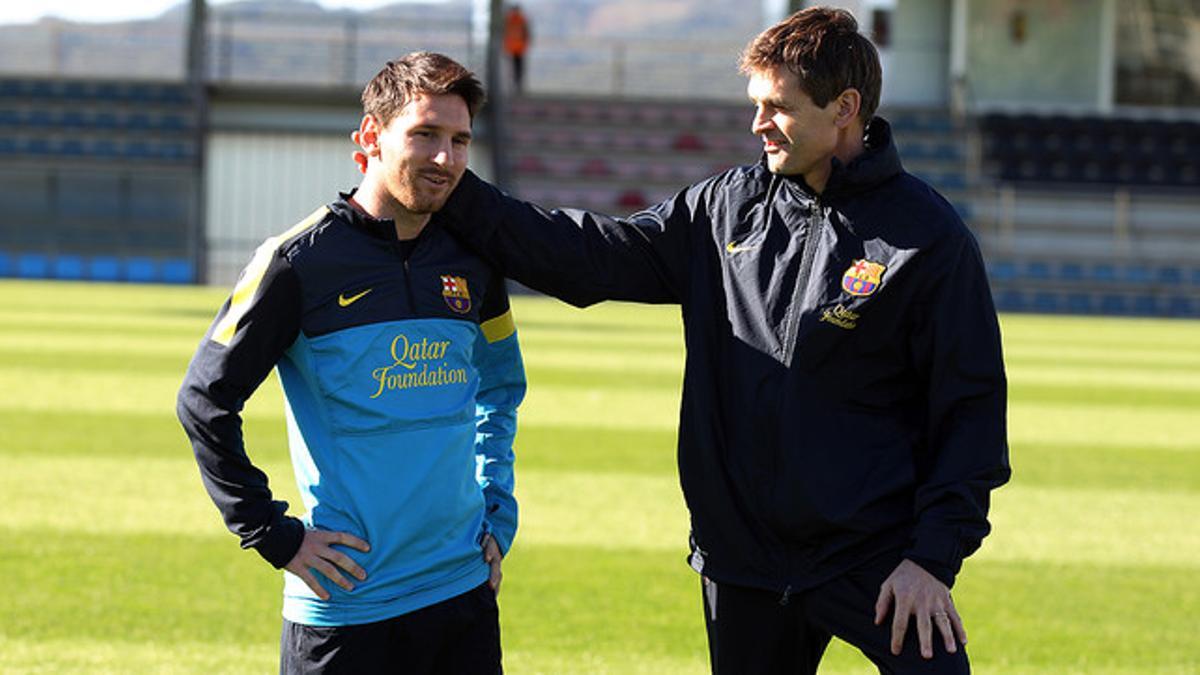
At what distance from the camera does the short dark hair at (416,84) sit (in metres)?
3.32

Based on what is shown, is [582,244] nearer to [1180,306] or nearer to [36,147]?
[1180,306]

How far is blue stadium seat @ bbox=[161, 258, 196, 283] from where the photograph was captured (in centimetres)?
3253

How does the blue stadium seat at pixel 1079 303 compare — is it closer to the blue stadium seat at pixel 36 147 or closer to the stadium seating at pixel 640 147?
the stadium seating at pixel 640 147

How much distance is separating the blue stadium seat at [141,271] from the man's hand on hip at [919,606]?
30.8 m

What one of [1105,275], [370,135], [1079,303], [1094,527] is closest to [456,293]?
[370,135]

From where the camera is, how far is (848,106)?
336 centimetres

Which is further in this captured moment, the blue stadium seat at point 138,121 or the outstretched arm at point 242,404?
the blue stadium seat at point 138,121

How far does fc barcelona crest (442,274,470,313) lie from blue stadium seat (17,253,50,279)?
31033mm

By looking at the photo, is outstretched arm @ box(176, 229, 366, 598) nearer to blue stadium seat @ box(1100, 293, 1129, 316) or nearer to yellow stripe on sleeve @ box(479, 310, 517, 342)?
yellow stripe on sleeve @ box(479, 310, 517, 342)

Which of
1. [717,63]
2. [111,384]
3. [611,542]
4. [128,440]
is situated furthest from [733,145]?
[611,542]

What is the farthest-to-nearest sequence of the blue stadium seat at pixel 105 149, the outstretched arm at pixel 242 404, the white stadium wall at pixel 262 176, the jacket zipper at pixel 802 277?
the white stadium wall at pixel 262 176, the blue stadium seat at pixel 105 149, the jacket zipper at pixel 802 277, the outstretched arm at pixel 242 404

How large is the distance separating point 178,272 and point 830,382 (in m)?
30.5

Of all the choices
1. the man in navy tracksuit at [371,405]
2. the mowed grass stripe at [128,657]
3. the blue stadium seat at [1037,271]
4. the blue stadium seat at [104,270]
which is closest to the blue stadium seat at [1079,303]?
the blue stadium seat at [1037,271]

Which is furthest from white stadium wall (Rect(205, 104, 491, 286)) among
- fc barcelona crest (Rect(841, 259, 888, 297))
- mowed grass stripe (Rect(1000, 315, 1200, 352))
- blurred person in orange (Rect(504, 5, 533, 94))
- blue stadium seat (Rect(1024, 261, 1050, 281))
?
fc barcelona crest (Rect(841, 259, 888, 297))
